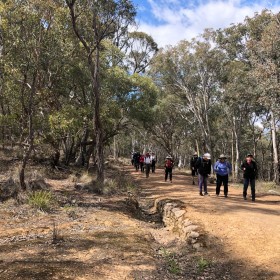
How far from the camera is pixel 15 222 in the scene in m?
8.91

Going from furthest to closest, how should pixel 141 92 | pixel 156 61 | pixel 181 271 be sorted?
1. pixel 156 61
2. pixel 141 92
3. pixel 181 271

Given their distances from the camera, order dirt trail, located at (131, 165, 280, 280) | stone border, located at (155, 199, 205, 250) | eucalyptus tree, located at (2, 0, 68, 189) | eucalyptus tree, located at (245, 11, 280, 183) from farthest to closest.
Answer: eucalyptus tree, located at (245, 11, 280, 183) < eucalyptus tree, located at (2, 0, 68, 189) < stone border, located at (155, 199, 205, 250) < dirt trail, located at (131, 165, 280, 280)

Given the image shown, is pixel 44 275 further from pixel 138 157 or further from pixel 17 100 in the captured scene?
pixel 138 157

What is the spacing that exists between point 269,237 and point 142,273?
328 centimetres

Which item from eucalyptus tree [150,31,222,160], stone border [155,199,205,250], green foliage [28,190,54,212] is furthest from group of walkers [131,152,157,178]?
green foliage [28,190,54,212]

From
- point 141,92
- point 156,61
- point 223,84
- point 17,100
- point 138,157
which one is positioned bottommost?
point 138,157

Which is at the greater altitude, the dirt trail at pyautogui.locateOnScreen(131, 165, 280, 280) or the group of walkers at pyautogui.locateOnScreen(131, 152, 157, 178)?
the group of walkers at pyautogui.locateOnScreen(131, 152, 157, 178)

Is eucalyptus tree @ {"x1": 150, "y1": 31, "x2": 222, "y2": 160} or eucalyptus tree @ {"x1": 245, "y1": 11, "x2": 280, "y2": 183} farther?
eucalyptus tree @ {"x1": 150, "y1": 31, "x2": 222, "y2": 160}

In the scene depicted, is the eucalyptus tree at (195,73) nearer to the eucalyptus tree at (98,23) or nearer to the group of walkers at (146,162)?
the group of walkers at (146,162)

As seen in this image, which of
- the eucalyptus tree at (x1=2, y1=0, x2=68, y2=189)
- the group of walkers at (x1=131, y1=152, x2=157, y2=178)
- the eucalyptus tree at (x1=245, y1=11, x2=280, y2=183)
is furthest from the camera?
the group of walkers at (x1=131, y1=152, x2=157, y2=178)

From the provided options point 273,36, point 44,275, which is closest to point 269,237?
point 44,275

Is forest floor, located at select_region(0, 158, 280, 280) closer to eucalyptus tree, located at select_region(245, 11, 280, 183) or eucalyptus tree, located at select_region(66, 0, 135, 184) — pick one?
eucalyptus tree, located at select_region(66, 0, 135, 184)

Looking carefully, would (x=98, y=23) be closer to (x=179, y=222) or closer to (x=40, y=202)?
(x=40, y=202)

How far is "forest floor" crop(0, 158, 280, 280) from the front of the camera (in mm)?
5898
